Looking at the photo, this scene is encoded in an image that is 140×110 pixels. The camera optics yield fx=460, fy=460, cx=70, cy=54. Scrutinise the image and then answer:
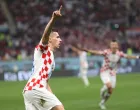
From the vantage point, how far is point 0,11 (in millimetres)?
43500

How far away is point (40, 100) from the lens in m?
8.61

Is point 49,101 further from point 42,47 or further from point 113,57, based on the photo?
point 113,57

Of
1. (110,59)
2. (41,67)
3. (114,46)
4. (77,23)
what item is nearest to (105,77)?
(110,59)

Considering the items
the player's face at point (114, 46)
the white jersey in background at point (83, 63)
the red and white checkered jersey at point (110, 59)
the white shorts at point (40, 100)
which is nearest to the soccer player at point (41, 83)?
the white shorts at point (40, 100)

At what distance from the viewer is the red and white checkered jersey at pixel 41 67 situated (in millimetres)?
8516

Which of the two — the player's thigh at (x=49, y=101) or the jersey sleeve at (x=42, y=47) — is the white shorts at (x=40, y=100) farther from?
the jersey sleeve at (x=42, y=47)

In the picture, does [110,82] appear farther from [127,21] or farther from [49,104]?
[127,21]

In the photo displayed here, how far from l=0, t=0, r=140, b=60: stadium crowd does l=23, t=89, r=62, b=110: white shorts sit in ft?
95.8

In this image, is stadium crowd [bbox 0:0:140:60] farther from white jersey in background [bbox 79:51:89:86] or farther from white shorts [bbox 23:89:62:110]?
white shorts [bbox 23:89:62:110]

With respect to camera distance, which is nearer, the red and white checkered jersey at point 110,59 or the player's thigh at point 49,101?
the player's thigh at point 49,101

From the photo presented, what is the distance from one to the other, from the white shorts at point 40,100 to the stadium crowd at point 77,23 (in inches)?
1150

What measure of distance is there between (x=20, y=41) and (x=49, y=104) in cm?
3165

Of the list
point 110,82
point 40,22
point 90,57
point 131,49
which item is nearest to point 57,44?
point 110,82

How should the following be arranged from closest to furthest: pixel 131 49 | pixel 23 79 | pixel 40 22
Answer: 1. pixel 23 79
2. pixel 131 49
3. pixel 40 22
